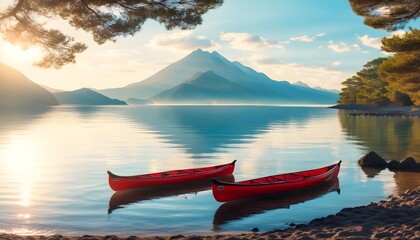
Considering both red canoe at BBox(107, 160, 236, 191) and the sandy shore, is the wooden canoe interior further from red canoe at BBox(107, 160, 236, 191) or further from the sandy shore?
the sandy shore

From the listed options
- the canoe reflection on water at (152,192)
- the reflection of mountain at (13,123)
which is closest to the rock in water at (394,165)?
the canoe reflection on water at (152,192)

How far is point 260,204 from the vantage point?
1816 centimetres

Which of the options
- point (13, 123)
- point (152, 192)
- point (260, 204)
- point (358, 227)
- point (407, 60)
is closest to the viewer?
point (358, 227)

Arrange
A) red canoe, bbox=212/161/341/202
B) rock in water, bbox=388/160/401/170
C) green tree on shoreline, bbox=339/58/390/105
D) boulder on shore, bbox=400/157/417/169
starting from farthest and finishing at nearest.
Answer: green tree on shoreline, bbox=339/58/390/105, rock in water, bbox=388/160/401/170, boulder on shore, bbox=400/157/417/169, red canoe, bbox=212/161/341/202

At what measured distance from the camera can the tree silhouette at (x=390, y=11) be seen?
2488 cm

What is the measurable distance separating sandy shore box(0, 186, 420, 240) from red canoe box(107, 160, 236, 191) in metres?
7.79

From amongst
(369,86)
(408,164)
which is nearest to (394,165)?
(408,164)

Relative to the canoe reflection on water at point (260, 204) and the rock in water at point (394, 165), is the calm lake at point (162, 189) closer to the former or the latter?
the canoe reflection on water at point (260, 204)

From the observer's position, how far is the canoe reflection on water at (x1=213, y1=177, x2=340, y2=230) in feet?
54.0

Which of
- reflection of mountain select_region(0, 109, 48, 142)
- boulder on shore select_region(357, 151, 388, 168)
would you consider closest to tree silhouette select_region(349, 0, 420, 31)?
boulder on shore select_region(357, 151, 388, 168)

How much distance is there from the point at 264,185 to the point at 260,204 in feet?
2.82

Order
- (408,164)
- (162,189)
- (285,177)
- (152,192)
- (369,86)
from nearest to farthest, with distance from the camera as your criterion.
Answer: (152,192) → (285,177) → (162,189) → (408,164) → (369,86)

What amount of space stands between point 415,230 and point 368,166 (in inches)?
665

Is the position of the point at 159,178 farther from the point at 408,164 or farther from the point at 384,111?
the point at 384,111
